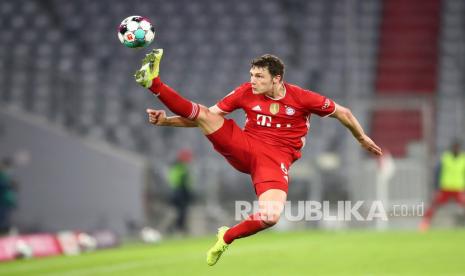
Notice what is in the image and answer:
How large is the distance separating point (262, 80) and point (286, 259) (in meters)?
4.66

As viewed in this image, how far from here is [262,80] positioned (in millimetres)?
9320

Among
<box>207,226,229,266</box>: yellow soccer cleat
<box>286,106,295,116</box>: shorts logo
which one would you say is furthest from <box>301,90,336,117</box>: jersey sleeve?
<box>207,226,229,266</box>: yellow soccer cleat

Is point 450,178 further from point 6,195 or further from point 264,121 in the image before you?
point 264,121

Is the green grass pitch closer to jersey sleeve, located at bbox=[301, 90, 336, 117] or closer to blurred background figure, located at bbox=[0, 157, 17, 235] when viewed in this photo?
blurred background figure, located at bbox=[0, 157, 17, 235]

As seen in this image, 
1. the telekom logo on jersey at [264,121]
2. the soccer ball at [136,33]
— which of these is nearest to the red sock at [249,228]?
the telekom logo on jersey at [264,121]

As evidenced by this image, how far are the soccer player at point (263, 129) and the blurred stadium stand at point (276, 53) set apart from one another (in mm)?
11768

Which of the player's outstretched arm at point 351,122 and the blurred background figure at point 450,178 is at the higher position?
the player's outstretched arm at point 351,122

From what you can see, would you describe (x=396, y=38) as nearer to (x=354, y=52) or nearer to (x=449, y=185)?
(x=354, y=52)

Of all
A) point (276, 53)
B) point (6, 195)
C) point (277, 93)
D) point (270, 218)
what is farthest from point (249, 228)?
point (276, 53)

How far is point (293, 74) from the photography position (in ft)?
84.4

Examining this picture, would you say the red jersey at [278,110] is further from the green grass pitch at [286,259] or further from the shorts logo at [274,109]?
the green grass pitch at [286,259]

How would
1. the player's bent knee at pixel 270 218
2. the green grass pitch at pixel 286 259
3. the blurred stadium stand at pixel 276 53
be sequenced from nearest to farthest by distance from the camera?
the player's bent knee at pixel 270 218 → the green grass pitch at pixel 286 259 → the blurred stadium stand at pixel 276 53

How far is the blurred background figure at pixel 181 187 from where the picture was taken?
21.2m

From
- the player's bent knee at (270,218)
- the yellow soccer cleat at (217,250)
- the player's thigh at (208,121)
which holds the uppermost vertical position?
the player's thigh at (208,121)
